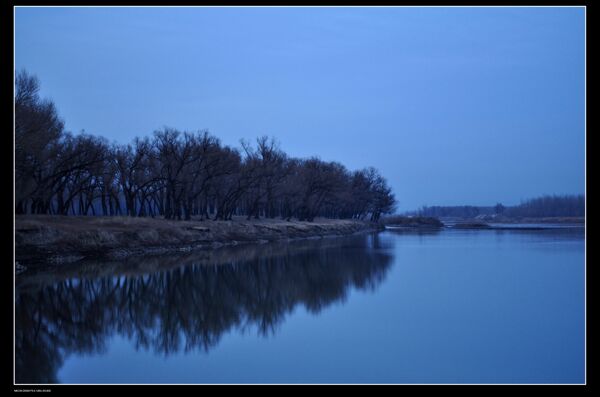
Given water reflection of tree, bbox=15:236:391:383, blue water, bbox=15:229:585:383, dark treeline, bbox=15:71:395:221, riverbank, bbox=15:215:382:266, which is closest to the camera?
blue water, bbox=15:229:585:383

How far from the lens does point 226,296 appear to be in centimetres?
2183

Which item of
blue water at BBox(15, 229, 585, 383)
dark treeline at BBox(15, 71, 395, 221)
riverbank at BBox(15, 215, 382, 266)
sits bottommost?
blue water at BBox(15, 229, 585, 383)

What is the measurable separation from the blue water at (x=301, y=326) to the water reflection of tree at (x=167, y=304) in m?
0.05

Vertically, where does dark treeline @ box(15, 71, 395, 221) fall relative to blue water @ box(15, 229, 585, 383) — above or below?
above

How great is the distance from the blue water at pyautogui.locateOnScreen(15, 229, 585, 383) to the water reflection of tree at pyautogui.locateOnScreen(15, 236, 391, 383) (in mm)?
51

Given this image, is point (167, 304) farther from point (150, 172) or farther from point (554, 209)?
point (554, 209)

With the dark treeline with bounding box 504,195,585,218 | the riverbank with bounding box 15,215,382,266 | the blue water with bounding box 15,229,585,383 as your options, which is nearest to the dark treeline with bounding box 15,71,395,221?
the riverbank with bounding box 15,215,382,266

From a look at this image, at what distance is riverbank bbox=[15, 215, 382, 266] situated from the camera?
30391 millimetres

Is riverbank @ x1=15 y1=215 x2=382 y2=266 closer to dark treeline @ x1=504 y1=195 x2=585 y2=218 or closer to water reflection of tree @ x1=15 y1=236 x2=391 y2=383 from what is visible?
water reflection of tree @ x1=15 y1=236 x2=391 y2=383

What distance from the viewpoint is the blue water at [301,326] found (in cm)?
1197

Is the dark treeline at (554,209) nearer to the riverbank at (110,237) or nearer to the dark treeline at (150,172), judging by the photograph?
the dark treeline at (150,172)
